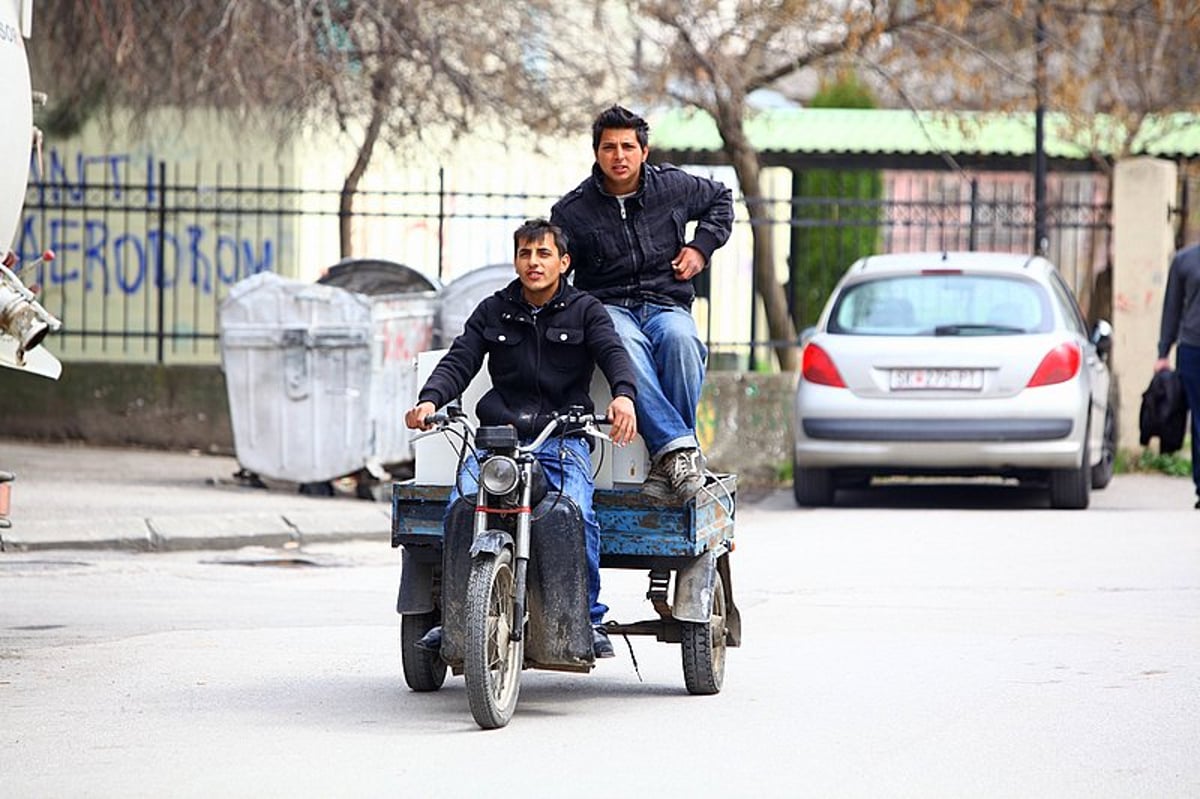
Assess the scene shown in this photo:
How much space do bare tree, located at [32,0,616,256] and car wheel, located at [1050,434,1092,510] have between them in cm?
606

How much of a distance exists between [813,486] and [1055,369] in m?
1.83

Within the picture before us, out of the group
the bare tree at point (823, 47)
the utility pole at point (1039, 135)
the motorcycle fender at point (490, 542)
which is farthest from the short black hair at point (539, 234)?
the utility pole at point (1039, 135)

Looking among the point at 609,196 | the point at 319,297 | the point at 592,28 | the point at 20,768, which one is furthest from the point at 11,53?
the point at 592,28

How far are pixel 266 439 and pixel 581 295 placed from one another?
26.2ft

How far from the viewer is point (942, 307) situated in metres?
14.1

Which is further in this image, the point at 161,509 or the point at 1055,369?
the point at 1055,369

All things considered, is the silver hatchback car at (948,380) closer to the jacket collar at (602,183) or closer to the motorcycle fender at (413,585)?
the jacket collar at (602,183)

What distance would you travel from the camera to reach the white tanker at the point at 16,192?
27.0 ft

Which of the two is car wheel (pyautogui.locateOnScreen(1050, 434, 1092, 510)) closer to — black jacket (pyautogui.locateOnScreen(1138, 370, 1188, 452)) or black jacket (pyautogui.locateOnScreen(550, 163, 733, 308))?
black jacket (pyautogui.locateOnScreen(1138, 370, 1188, 452))

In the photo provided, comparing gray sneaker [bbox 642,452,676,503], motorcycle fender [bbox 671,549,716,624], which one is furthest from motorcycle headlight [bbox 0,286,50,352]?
motorcycle fender [bbox 671,549,716,624]

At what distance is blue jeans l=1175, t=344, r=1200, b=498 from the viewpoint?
14.1 meters

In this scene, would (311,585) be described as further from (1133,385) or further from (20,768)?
(1133,385)

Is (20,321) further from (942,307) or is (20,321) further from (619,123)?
(942,307)

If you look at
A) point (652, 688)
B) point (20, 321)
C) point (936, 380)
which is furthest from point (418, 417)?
point (936, 380)
